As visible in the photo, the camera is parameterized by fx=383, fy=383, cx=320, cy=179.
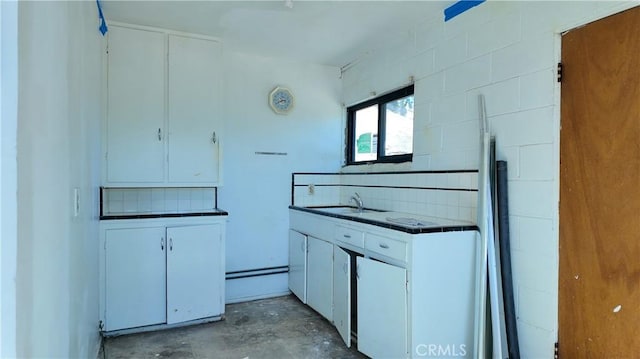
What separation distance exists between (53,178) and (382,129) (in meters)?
2.76

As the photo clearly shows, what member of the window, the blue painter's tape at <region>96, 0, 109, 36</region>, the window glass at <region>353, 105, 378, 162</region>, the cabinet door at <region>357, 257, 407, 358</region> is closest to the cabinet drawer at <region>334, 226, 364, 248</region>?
the cabinet door at <region>357, 257, 407, 358</region>

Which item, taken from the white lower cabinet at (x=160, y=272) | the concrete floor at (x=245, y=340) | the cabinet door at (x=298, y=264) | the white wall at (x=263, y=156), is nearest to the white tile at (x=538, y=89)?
the concrete floor at (x=245, y=340)

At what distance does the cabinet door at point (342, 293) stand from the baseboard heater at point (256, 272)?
3.38ft

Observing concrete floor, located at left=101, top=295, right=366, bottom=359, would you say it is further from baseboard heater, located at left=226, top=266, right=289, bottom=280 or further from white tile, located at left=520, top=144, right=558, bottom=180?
white tile, located at left=520, top=144, right=558, bottom=180

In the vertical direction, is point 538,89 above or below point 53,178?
above

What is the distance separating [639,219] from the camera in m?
1.59

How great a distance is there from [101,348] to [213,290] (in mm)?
810

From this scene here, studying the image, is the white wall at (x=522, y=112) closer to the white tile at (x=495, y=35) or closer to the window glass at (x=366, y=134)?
the white tile at (x=495, y=35)

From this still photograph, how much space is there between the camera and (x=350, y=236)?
262 centimetres

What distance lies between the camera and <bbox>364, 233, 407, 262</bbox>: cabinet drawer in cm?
211

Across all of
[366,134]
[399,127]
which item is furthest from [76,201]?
[366,134]

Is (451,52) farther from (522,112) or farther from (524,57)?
(522,112)

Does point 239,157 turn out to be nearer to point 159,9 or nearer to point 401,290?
point 159,9

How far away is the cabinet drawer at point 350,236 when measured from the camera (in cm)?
250
